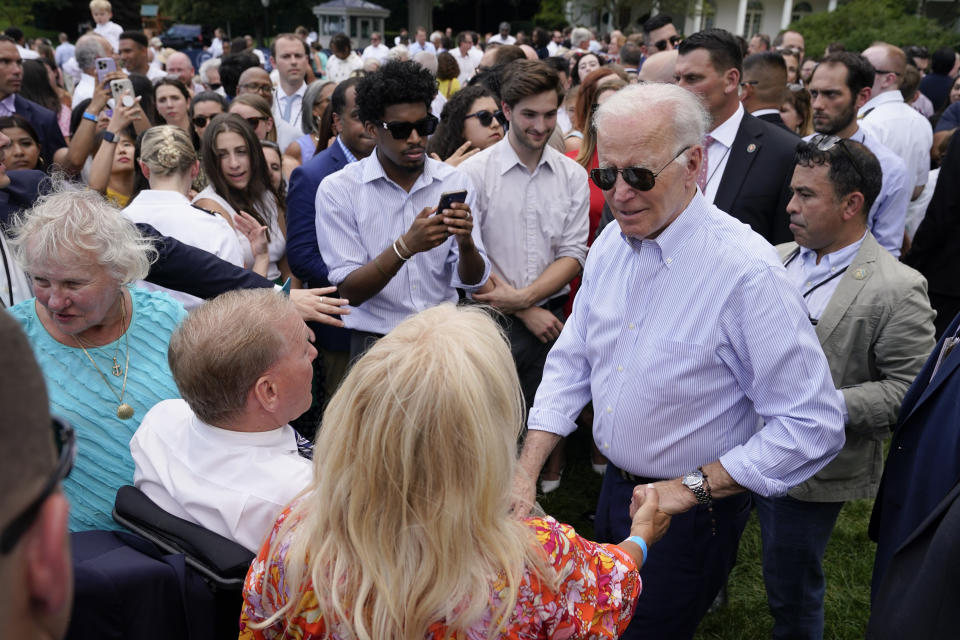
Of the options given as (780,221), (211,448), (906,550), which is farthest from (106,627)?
(780,221)

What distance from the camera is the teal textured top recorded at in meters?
2.38

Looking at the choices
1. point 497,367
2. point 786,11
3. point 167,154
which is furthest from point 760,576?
point 786,11

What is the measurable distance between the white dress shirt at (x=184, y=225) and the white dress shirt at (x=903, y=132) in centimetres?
503

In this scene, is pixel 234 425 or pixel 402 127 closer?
pixel 234 425

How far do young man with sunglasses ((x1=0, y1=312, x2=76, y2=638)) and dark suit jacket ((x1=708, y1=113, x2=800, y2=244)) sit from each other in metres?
3.56

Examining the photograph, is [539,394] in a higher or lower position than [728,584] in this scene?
higher

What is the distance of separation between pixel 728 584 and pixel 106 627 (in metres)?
3.10

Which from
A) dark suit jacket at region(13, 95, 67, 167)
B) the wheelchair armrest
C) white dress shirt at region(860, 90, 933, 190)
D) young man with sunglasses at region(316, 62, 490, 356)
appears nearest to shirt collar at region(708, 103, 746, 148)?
young man with sunglasses at region(316, 62, 490, 356)

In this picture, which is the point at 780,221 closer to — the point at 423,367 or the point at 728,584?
the point at 728,584

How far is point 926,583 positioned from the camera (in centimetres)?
176

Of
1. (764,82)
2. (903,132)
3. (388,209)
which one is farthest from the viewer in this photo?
(903,132)

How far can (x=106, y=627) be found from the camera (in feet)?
5.67

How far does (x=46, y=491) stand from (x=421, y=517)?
794 mm

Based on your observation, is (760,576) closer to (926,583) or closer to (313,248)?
(926,583)
